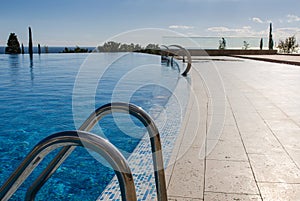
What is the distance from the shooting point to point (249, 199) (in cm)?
231

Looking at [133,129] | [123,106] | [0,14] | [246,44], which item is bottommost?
[133,129]

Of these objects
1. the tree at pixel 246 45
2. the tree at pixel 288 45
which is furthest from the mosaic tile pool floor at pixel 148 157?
the tree at pixel 288 45

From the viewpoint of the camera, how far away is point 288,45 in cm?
2680

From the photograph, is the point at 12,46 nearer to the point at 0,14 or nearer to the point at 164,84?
the point at 0,14

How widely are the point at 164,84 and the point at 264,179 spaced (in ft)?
24.1

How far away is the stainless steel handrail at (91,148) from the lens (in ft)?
3.99

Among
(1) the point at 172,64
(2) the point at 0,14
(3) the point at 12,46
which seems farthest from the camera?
(3) the point at 12,46

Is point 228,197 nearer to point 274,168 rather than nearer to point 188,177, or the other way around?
point 188,177

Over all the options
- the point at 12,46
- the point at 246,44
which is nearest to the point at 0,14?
the point at 12,46

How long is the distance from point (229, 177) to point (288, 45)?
88.8 ft

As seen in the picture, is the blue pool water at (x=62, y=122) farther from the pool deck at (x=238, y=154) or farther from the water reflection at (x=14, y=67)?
the pool deck at (x=238, y=154)

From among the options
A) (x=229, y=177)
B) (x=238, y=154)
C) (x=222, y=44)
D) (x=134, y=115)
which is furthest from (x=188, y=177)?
(x=222, y=44)

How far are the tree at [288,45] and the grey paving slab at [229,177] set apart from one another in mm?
26119

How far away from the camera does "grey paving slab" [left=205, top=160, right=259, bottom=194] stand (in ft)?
8.14
